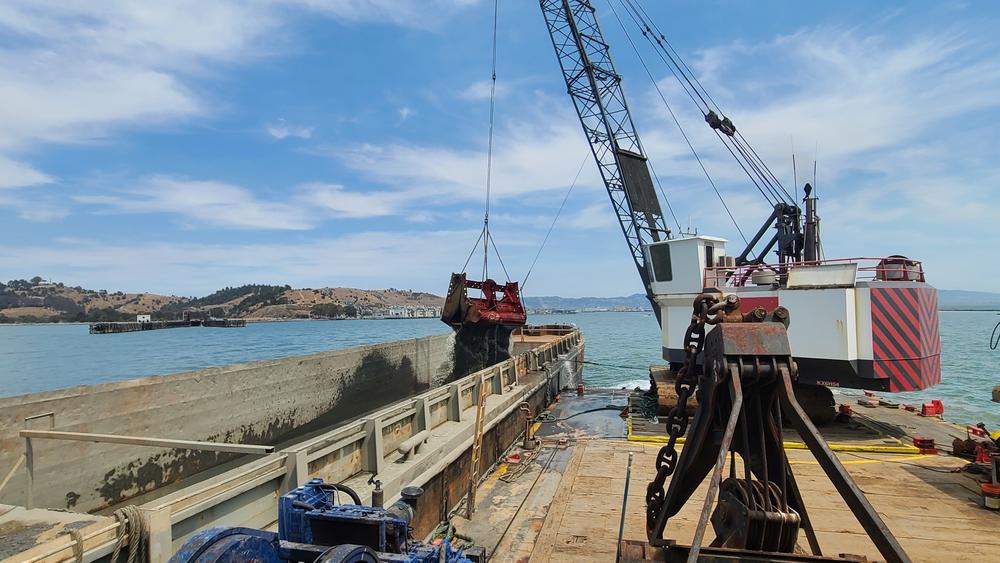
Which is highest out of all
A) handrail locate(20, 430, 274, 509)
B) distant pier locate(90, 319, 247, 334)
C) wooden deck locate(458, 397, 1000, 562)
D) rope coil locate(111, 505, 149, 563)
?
handrail locate(20, 430, 274, 509)

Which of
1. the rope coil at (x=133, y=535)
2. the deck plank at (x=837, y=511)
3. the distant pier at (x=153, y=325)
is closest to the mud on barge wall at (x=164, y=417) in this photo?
the rope coil at (x=133, y=535)

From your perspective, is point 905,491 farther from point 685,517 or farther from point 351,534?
point 351,534

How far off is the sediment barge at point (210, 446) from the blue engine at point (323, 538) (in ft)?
2.52

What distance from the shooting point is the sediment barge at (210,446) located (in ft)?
13.9

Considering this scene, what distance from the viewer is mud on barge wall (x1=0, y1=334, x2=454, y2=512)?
6180 mm

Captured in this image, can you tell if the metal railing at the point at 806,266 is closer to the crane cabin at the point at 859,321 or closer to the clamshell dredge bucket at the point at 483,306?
the crane cabin at the point at 859,321

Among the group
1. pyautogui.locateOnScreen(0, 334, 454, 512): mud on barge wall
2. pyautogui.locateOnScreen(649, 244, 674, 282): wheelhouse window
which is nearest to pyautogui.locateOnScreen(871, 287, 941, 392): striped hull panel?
pyautogui.locateOnScreen(649, 244, 674, 282): wheelhouse window

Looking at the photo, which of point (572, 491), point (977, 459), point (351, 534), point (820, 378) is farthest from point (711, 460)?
point (820, 378)

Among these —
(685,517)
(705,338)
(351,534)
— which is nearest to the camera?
(351,534)

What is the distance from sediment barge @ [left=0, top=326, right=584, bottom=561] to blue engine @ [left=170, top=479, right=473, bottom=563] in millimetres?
769

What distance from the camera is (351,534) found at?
3.13m

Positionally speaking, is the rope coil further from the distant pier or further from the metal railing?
the distant pier

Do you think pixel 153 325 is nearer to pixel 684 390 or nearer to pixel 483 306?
pixel 483 306

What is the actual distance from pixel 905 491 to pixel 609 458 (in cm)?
376
